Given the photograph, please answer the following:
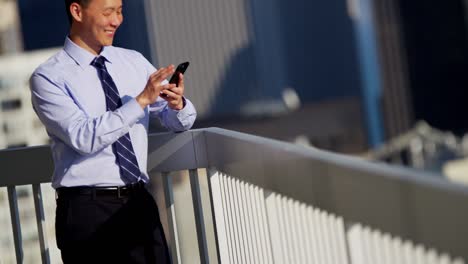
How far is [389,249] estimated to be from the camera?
4.80 ft

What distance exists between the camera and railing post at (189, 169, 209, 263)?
2902 mm

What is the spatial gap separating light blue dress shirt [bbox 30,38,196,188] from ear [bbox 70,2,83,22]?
8cm

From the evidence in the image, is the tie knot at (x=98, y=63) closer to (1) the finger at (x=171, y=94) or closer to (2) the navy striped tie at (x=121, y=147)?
(2) the navy striped tie at (x=121, y=147)

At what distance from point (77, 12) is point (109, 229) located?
0.50m

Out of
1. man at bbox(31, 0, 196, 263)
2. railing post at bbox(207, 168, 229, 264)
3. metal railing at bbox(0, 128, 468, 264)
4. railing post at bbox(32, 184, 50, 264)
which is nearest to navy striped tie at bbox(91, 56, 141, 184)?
man at bbox(31, 0, 196, 263)

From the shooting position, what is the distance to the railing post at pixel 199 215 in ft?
9.52

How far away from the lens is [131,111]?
2.34 meters

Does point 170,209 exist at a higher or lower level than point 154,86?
lower

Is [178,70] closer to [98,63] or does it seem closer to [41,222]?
[98,63]

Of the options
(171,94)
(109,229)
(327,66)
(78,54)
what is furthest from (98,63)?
(327,66)

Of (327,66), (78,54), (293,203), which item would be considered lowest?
(327,66)

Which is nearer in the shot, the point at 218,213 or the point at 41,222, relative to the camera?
the point at 218,213

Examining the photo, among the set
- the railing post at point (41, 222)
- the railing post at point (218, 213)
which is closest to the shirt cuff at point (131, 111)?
the railing post at point (218, 213)

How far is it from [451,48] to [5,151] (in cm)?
8828
